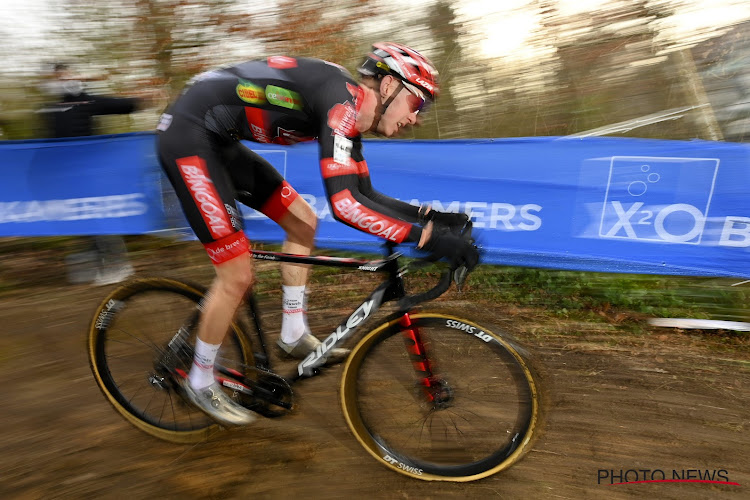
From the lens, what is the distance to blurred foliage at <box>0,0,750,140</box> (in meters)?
6.70

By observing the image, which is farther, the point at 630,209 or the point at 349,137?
the point at 630,209

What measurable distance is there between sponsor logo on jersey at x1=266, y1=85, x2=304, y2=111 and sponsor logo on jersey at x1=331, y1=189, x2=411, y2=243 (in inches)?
22.3

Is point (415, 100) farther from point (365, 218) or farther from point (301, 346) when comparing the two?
point (301, 346)

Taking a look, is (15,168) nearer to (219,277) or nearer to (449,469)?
(219,277)

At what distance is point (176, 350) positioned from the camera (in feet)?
8.68

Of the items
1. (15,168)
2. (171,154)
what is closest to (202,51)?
(15,168)

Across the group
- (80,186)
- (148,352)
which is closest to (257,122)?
(148,352)

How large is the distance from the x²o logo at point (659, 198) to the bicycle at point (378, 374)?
2.92m

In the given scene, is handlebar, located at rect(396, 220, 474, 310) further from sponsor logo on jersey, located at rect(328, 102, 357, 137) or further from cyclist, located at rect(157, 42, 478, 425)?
sponsor logo on jersey, located at rect(328, 102, 357, 137)

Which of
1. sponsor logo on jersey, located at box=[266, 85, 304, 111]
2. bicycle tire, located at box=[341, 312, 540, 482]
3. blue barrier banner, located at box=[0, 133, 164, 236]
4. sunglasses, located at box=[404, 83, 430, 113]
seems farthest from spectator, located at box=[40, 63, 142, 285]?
sunglasses, located at box=[404, 83, 430, 113]

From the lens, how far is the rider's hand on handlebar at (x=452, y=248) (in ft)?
6.63

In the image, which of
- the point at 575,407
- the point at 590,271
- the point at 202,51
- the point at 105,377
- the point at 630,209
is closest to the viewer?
the point at 105,377

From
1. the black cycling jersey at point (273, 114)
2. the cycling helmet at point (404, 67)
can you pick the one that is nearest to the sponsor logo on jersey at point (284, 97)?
the black cycling jersey at point (273, 114)

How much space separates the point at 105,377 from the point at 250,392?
92 centimetres
